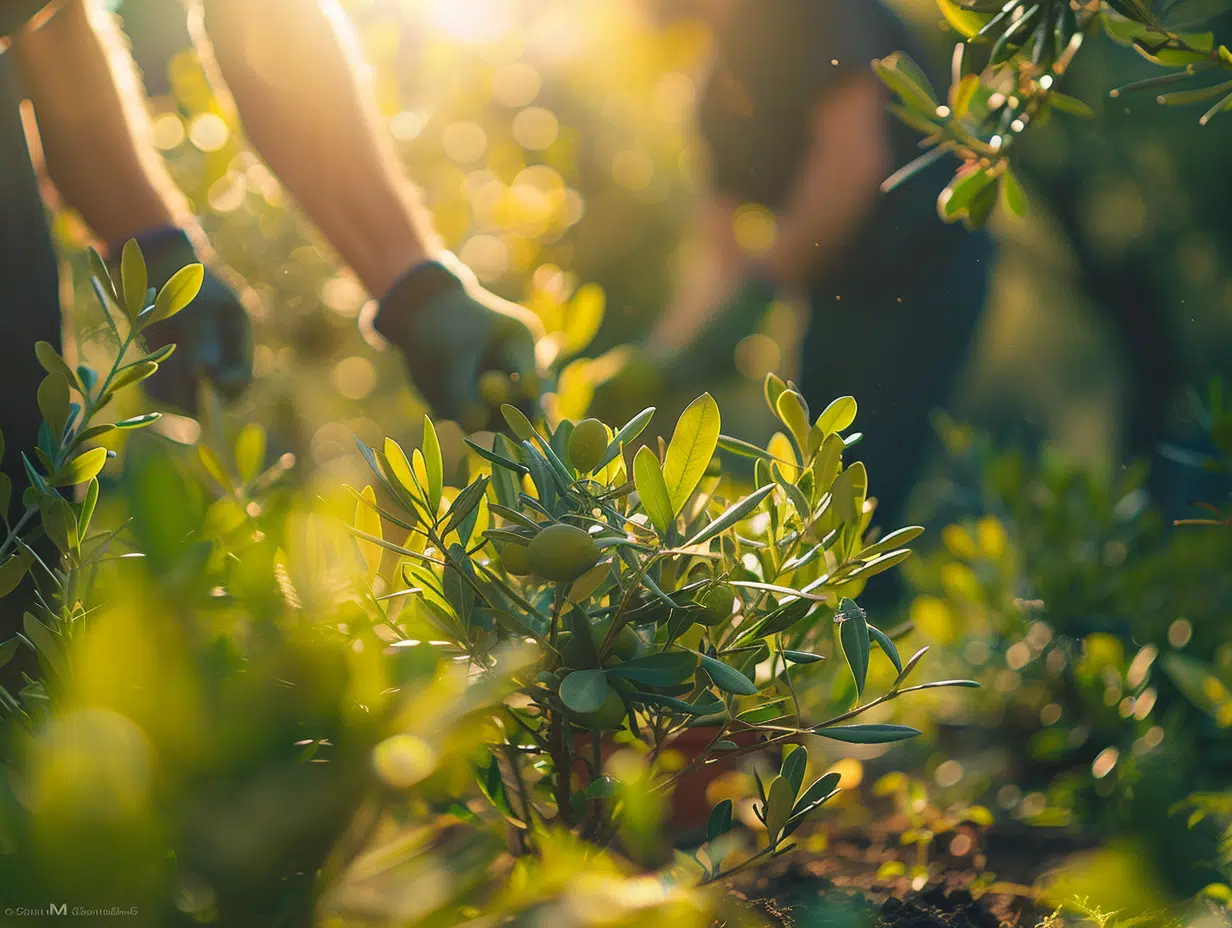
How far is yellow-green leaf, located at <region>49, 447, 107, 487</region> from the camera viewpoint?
0.52 metres

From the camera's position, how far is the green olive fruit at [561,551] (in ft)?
1.25

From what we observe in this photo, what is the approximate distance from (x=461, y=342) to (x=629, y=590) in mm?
647

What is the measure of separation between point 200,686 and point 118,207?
1.08m

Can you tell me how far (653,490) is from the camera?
0.42 metres

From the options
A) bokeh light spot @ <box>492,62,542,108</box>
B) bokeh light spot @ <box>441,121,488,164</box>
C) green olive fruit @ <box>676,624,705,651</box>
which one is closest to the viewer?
green olive fruit @ <box>676,624,705,651</box>

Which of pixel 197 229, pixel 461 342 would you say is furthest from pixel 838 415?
pixel 197 229

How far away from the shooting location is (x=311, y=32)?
107 centimetres

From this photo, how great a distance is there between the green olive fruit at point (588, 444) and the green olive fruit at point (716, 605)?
0.09 metres

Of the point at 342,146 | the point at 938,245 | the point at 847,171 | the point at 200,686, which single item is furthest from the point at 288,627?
the point at 847,171

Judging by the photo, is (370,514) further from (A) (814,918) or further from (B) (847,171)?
(B) (847,171)

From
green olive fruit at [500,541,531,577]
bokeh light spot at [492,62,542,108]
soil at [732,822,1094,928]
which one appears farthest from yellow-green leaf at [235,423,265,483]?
bokeh light spot at [492,62,542,108]

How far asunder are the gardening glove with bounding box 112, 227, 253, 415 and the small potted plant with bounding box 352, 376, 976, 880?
1.87 feet

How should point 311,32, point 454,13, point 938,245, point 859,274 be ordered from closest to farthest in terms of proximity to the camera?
1. point 311,32
2. point 938,245
3. point 859,274
4. point 454,13

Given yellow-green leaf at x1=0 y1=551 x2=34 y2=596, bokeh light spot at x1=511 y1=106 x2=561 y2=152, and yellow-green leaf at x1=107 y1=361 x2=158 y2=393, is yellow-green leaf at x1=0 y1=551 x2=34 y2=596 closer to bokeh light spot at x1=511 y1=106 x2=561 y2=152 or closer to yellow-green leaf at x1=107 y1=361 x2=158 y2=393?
yellow-green leaf at x1=107 y1=361 x2=158 y2=393
